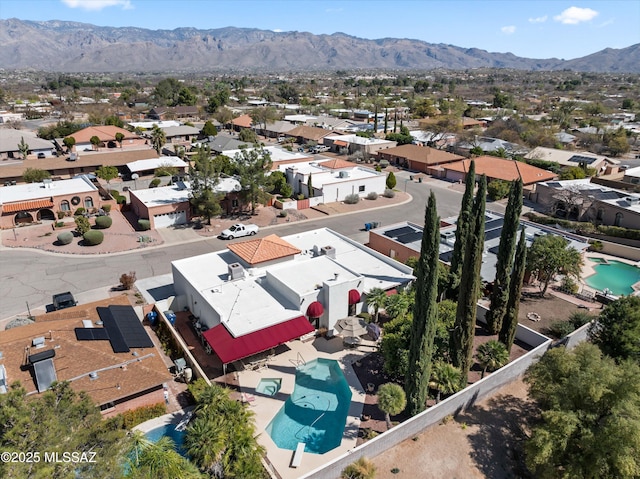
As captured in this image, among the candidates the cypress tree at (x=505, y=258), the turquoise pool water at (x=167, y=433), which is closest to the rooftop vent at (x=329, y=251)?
the cypress tree at (x=505, y=258)

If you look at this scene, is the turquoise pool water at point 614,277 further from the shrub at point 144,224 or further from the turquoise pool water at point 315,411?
the shrub at point 144,224

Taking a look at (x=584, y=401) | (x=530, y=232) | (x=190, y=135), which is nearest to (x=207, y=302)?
(x=584, y=401)

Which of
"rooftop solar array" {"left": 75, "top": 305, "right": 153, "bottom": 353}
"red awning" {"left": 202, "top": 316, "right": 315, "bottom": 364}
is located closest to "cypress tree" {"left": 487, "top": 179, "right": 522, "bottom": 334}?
"red awning" {"left": 202, "top": 316, "right": 315, "bottom": 364}

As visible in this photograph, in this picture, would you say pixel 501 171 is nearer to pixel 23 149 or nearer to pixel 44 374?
pixel 44 374

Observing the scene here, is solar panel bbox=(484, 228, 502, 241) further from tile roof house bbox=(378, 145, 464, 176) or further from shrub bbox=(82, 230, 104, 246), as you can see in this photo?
shrub bbox=(82, 230, 104, 246)

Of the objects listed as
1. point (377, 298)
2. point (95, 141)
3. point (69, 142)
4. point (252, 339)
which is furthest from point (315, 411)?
point (95, 141)

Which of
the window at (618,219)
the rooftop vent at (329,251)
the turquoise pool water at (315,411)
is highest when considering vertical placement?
the rooftop vent at (329,251)
